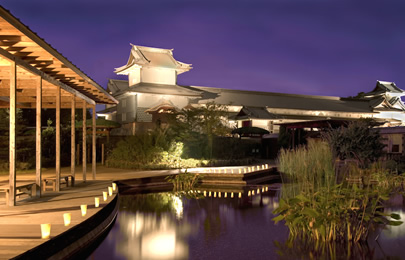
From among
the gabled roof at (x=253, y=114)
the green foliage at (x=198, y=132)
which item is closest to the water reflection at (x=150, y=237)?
the green foliage at (x=198, y=132)

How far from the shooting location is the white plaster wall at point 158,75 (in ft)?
90.9

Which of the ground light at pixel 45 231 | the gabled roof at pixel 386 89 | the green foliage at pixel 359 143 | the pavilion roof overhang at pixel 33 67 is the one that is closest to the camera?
the ground light at pixel 45 231

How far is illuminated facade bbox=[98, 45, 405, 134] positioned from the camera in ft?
86.3

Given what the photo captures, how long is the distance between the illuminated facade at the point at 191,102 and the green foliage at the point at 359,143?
11.5m

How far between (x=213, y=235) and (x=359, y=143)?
743 centimetres

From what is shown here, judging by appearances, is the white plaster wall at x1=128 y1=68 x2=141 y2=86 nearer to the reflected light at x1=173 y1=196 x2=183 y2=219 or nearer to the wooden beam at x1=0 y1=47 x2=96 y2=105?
the wooden beam at x1=0 y1=47 x2=96 y2=105

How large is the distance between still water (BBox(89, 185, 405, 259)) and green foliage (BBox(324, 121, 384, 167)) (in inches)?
109

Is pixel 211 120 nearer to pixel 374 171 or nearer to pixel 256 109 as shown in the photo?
pixel 374 171

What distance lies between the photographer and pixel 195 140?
1817 centimetres

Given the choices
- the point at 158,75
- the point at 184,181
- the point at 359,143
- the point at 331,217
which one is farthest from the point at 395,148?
the point at 158,75

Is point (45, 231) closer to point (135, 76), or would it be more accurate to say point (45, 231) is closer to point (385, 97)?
point (135, 76)

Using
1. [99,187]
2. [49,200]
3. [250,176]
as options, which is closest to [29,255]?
[49,200]

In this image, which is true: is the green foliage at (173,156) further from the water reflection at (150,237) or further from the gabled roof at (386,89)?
the gabled roof at (386,89)

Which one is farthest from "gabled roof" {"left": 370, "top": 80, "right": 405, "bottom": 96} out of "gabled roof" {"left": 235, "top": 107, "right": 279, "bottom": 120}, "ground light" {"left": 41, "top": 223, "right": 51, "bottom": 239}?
"ground light" {"left": 41, "top": 223, "right": 51, "bottom": 239}
